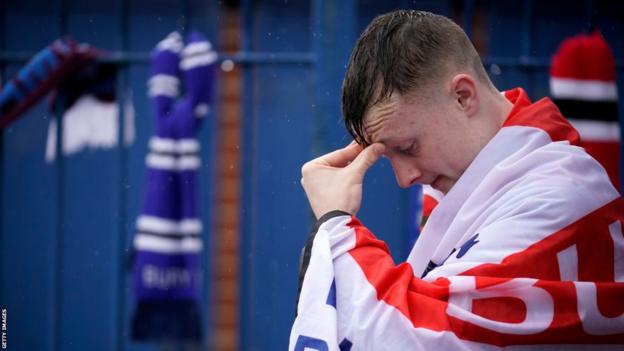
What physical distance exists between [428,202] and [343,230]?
1.67ft

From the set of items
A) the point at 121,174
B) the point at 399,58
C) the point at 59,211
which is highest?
the point at 399,58

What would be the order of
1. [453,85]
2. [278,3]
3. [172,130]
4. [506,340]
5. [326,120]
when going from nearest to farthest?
[506,340]
[453,85]
[326,120]
[172,130]
[278,3]

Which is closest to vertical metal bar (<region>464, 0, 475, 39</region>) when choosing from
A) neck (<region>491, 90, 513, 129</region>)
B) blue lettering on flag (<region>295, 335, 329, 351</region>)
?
neck (<region>491, 90, 513, 129</region>)

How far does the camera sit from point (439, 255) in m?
1.55

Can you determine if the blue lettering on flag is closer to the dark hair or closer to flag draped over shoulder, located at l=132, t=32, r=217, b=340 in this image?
the dark hair

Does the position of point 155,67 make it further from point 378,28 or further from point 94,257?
point 378,28

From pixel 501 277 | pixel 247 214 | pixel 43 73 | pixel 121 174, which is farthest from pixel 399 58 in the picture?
pixel 43 73

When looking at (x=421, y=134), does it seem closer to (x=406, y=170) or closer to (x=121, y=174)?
(x=406, y=170)

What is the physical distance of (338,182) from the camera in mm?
1502

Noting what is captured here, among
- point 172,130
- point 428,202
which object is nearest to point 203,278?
point 172,130

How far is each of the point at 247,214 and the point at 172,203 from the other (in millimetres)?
391

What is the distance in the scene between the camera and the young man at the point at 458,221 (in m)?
1.34

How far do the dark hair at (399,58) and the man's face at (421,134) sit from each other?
27 mm

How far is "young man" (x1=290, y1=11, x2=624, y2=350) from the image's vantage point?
1345 millimetres
